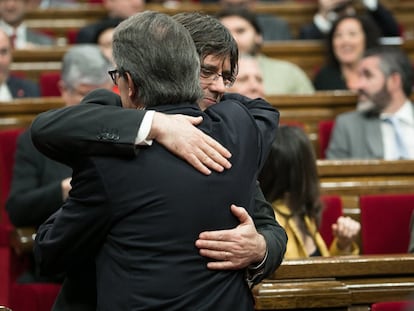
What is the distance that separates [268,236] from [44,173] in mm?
1001

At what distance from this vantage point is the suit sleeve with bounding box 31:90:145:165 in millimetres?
1085

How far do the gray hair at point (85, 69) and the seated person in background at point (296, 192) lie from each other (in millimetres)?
663

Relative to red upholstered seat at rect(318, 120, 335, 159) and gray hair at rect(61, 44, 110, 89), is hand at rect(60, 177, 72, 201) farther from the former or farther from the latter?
red upholstered seat at rect(318, 120, 335, 159)

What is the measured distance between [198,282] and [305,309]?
33 centimetres

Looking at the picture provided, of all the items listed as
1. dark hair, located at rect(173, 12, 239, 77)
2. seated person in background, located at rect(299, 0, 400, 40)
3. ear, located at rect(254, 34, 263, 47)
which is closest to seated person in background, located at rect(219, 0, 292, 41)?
seated person in background, located at rect(299, 0, 400, 40)

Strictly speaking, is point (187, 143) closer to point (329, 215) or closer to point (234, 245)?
point (234, 245)

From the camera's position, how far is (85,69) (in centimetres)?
234

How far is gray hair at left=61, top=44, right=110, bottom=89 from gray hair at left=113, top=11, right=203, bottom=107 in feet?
3.95

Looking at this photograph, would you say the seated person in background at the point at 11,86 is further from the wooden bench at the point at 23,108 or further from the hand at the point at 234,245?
the hand at the point at 234,245

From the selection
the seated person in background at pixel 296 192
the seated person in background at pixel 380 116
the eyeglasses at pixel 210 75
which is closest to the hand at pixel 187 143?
the eyeglasses at pixel 210 75

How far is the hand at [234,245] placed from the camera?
1.10 m

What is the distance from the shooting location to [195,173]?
1.10m

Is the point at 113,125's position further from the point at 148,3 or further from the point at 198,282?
the point at 148,3

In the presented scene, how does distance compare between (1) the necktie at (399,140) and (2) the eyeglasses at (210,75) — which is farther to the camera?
(1) the necktie at (399,140)
